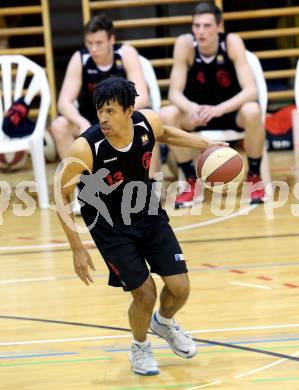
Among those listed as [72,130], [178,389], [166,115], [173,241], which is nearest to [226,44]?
[166,115]

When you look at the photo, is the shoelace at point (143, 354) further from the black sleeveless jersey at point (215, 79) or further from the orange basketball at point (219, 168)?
Answer: the black sleeveless jersey at point (215, 79)

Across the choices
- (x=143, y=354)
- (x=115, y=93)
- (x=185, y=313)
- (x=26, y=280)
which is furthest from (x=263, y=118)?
(x=143, y=354)

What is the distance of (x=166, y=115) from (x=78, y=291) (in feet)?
9.07

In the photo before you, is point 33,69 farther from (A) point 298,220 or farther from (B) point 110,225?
(B) point 110,225

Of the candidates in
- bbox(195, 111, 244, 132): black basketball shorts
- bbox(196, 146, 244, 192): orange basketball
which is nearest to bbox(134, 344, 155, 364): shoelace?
bbox(196, 146, 244, 192): orange basketball

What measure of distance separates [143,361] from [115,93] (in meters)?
1.31

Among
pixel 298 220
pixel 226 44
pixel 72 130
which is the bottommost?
pixel 298 220

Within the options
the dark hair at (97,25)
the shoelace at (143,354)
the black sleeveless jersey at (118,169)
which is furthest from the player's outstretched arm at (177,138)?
the dark hair at (97,25)

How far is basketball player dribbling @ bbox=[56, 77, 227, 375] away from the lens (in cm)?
462

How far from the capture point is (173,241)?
4.77 m

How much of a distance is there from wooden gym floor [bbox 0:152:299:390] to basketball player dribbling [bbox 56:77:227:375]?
0.75 feet

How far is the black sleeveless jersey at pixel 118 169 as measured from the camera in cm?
470

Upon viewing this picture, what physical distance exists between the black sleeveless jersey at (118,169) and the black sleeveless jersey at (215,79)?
13.6 feet

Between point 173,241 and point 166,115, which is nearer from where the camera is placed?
point 173,241
